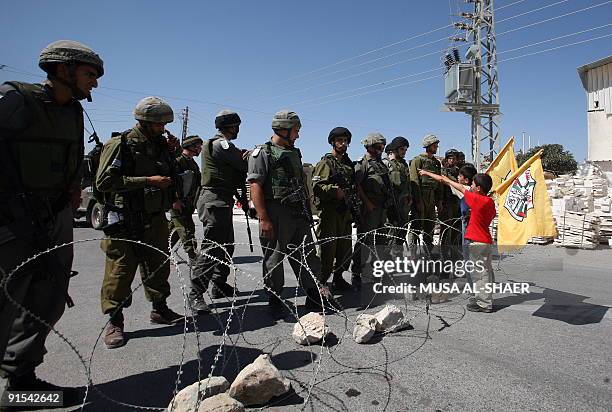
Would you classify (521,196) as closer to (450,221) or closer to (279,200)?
(450,221)

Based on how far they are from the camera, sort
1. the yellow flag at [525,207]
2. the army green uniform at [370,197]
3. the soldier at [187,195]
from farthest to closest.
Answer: the army green uniform at [370,197]
the yellow flag at [525,207]
the soldier at [187,195]

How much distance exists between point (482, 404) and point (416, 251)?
3.43 m

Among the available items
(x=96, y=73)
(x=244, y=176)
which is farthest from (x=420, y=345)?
(x=96, y=73)

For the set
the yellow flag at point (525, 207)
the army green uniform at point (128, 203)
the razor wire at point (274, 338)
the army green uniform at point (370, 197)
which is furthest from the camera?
the army green uniform at point (370, 197)

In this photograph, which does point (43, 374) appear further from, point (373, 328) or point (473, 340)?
point (473, 340)

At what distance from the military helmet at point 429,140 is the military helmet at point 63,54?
4480 millimetres

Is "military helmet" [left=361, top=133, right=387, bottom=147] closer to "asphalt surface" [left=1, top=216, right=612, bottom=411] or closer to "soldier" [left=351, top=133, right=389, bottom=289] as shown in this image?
"soldier" [left=351, top=133, right=389, bottom=289]

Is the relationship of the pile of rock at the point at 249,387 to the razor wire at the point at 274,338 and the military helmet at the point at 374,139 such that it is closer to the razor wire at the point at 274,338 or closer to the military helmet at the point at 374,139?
the razor wire at the point at 274,338

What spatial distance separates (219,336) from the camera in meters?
3.29

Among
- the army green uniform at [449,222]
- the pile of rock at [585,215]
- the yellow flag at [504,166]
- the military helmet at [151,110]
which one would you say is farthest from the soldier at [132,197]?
the pile of rock at [585,215]

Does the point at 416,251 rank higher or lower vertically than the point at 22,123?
lower

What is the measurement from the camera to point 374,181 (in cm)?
489

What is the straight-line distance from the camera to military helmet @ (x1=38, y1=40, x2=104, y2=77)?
2.30 metres

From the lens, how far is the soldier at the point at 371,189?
193 inches
